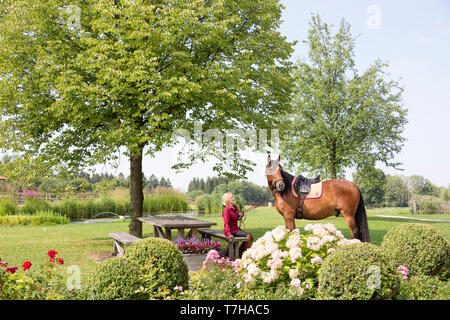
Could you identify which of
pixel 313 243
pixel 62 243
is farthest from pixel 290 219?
pixel 62 243

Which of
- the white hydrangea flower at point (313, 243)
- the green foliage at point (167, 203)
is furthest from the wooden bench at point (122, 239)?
the green foliage at point (167, 203)

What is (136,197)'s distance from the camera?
14.9m

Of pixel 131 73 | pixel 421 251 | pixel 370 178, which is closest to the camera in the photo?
pixel 421 251

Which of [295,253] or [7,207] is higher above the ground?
[7,207]

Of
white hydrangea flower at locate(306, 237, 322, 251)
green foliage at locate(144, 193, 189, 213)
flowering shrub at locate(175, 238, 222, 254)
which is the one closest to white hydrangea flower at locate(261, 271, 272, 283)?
white hydrangea flower at locate(306, 237, 322, 251)

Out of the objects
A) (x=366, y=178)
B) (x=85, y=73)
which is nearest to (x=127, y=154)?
(x=85, y=73)

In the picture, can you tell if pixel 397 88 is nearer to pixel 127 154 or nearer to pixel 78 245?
pixel 127 154

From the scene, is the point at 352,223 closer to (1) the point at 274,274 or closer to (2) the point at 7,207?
(1) the point at 274,274

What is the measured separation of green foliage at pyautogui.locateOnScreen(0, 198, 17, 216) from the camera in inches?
901

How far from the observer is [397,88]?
2842 cm

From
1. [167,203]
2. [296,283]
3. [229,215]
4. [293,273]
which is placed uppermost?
[229,215]

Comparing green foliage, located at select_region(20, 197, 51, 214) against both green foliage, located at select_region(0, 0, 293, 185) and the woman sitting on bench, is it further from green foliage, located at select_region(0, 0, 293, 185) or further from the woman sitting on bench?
the woman sitting on bench

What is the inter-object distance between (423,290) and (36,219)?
21119mm

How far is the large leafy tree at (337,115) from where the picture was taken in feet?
87.1
